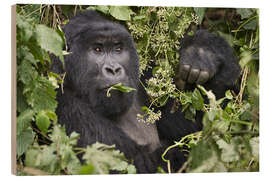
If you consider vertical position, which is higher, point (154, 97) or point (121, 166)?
point (154, 97)

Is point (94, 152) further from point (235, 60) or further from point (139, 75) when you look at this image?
point (235, 60)

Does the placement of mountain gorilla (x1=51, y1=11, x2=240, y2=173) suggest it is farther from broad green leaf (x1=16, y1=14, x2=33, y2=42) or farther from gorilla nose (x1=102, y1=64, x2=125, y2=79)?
broad green leaf (x1=16, y1=14, x2=33, y2=42)

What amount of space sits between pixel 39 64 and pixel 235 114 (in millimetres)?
1402

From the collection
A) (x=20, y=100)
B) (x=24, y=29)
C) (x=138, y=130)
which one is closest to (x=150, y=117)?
(x=138, y=130)

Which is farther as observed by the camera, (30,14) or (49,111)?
(30,14)

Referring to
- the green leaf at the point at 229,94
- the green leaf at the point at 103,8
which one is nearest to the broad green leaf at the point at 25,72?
the green leaf at the point at 103,8

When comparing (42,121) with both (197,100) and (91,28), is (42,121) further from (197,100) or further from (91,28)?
(197,100)

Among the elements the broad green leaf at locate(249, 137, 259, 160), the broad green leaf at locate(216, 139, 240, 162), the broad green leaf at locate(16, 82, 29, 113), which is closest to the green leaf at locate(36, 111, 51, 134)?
the broad green leaf at locate(16, 82, 29, 113)

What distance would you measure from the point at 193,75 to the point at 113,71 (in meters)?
0.72

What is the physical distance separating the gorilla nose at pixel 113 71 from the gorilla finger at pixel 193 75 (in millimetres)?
643

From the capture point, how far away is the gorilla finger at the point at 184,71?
3369mm

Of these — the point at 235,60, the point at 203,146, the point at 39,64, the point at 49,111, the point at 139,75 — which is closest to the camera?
the point at 203,146
